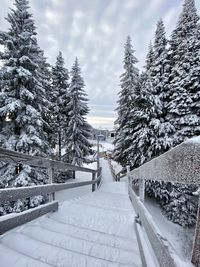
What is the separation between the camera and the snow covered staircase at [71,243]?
1772 millimetres

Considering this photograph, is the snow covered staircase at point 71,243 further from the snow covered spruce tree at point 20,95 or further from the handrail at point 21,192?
the snow covered spruce tree at point 20,95

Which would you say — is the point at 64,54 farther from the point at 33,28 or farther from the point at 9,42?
the point at 9,42

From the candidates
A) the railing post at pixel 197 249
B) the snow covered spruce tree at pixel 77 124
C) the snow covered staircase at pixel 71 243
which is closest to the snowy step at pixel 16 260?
the snow covered staircase at pixel 71 243

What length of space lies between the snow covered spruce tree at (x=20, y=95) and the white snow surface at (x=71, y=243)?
6369mm

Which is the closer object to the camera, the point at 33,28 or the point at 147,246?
the point at 147,246

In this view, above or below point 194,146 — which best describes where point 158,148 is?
above

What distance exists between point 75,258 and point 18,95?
9.28 m

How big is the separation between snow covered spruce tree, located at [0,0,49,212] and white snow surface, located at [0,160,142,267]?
6369 mm

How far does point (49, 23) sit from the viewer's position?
10.2 m

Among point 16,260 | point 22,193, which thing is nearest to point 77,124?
point 22,193

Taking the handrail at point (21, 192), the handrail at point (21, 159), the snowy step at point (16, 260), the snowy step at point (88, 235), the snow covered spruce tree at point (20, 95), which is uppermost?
the snow covered spruce tree at point (20, 95)

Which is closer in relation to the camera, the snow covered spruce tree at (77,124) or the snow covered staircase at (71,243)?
the snow covered staircase at (71,243)

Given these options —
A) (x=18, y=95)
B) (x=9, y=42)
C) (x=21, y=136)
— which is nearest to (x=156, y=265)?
(x=21, y=136)

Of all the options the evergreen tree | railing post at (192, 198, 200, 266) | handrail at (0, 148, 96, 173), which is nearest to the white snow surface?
handrail at (0, 148, 96, 173)
